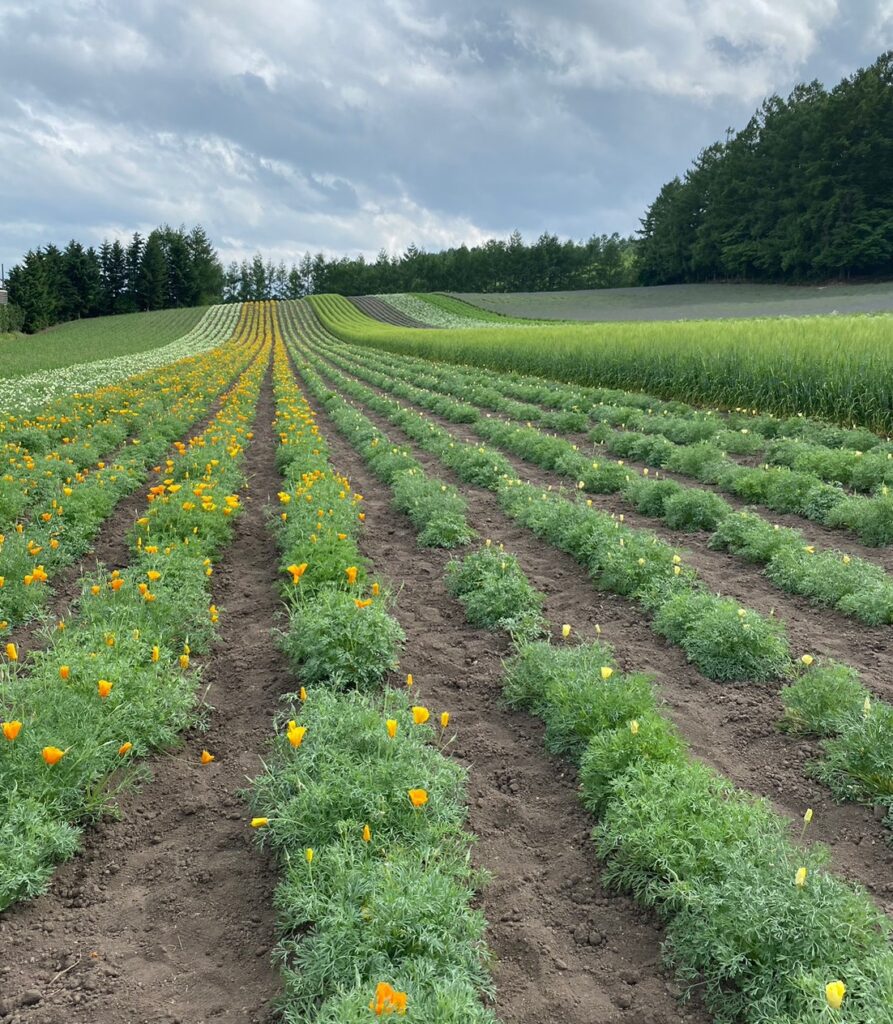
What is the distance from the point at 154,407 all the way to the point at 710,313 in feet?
132

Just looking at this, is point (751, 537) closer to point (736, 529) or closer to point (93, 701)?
point (736, 529)

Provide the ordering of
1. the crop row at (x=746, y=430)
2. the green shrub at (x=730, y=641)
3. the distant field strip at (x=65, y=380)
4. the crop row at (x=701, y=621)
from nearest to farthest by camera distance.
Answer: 1. the crop row at (x=701, y=621)
2. the green shrub at (x=730, y=641)
3. the crop row at (x=746, y=430)
4. the distant field strip at (x=65, y=380)

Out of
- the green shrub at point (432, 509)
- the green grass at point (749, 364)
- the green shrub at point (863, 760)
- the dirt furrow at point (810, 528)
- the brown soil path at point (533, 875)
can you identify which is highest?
the green grass at point (749, 364)

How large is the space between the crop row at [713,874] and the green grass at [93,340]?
2641 cm

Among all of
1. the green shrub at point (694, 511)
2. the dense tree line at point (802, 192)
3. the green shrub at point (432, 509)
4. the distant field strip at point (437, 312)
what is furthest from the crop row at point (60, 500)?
the dense tree line at point (802, 192)

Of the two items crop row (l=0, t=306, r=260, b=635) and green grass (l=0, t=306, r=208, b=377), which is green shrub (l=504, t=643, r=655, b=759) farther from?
green grass (l=0, t=306, r=208, b=377)

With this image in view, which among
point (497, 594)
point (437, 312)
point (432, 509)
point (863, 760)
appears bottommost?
point (863, 760)

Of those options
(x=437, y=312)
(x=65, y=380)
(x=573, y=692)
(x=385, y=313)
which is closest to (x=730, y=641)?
(x=573, y=692)

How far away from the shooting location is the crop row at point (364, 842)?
88.4 inches

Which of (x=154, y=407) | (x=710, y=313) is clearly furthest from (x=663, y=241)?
(x=154, y=407)

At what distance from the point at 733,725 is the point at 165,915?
314 centimetres

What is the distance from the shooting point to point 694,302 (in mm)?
55000

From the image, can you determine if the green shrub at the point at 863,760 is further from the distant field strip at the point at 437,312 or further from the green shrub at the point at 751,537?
the distant field strip at the point at 437,312

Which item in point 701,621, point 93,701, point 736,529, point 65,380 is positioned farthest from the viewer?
point 65,380
